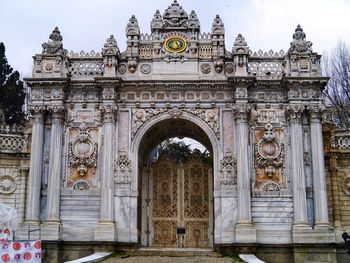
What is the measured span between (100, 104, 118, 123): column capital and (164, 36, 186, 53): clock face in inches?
125

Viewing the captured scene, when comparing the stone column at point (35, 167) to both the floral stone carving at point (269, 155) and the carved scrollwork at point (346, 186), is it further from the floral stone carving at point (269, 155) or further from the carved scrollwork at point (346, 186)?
the carved scrollwork at point (346, 186)

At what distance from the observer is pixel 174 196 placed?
72.4 feet

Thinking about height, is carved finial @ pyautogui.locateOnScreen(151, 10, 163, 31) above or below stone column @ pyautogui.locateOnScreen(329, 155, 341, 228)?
above

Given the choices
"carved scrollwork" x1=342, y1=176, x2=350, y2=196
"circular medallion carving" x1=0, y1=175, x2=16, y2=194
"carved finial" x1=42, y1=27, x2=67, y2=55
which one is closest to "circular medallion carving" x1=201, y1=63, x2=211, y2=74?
"carved finial" x1=42, y1=27, x2=67, y2=55

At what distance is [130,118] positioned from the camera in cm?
2050

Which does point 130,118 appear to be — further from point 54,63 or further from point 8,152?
point 8,152

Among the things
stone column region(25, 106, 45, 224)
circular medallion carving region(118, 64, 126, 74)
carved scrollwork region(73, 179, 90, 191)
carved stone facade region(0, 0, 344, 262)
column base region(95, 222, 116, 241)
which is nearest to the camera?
column base region(95, 222, 116, 241)

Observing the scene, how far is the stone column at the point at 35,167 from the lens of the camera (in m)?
19.5

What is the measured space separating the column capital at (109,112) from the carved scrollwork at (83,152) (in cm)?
90

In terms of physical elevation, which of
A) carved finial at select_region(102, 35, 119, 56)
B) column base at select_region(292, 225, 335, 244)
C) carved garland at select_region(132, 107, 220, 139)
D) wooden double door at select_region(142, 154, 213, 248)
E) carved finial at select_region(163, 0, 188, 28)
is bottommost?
column base at select_region(292, 225, 335, 244)

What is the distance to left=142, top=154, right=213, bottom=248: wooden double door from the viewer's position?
21.7 meters

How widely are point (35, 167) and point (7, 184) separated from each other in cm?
251

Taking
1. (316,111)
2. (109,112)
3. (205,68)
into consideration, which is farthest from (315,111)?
(109,112)

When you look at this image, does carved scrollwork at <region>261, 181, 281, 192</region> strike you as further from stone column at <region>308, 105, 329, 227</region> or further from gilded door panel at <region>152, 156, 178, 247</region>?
gilded door panel at <region>152, 156, 178, 247</region>
